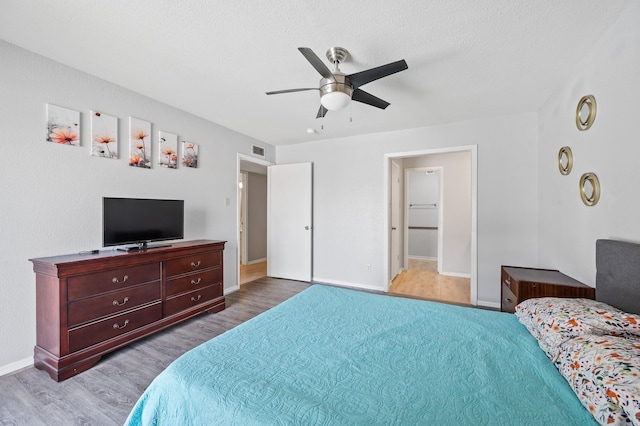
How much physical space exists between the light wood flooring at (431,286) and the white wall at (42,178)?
3.85m

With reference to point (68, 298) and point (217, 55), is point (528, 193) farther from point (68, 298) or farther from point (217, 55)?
point (68, 298)

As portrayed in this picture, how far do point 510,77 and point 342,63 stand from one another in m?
1.61

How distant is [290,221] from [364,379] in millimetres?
3792

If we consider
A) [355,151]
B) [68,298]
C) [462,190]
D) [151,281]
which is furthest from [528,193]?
[68,298]

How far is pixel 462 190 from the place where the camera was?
514 cm

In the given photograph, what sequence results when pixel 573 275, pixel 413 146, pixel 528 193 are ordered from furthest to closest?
pixel 413 146 → pixel 528 193 → pixel 573 275

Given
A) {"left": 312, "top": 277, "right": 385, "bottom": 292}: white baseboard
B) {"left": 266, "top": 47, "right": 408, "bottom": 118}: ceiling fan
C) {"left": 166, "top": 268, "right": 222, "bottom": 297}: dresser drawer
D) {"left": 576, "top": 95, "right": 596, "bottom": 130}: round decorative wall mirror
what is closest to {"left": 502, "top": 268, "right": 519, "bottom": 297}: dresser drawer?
{"left": 576, "top": 95, "right": 596, "bottom": 130}: round decorative wall mirror

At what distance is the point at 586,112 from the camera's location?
2.02 m

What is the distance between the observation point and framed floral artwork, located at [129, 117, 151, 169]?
274cm

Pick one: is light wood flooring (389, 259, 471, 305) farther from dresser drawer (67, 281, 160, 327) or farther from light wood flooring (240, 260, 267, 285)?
dresser drawer (67, 281, 160, 327)

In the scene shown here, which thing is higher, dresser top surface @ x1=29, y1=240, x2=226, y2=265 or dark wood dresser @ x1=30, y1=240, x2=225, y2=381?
dresser top surface @ x1=29, y1=240, x2=226, y2=265

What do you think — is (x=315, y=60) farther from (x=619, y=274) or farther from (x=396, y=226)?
(x=396, y=226)

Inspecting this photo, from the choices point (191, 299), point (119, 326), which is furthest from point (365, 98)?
point (119, 326)

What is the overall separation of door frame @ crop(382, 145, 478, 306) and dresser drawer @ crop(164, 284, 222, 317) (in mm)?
2476
